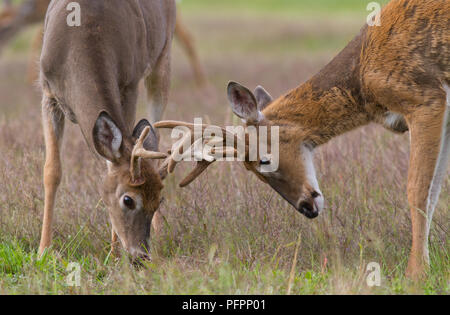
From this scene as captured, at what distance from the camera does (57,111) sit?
6469mm

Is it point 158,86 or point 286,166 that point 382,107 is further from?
point 158,86

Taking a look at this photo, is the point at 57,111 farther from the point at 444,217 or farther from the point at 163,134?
the point at 444,217

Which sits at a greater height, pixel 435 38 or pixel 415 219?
pixel 435 38

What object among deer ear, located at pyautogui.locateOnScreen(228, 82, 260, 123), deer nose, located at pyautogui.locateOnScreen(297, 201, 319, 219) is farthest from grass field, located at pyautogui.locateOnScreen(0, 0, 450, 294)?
deer ear, located at pyautogui.locateOnScreen(228, 82, 260, 123)

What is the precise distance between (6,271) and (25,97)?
9.26 m

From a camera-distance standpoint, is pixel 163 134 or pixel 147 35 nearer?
pixel 147 35

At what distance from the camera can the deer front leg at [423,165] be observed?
5.43 metres

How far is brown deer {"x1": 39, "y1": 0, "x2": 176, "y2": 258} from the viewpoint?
17.9ft

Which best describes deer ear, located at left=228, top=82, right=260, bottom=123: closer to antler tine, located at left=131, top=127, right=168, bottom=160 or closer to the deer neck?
the deer neck

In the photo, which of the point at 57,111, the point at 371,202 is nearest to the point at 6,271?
the point at 57,111

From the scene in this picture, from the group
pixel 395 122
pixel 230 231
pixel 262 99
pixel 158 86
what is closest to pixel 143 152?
pixel 230 231

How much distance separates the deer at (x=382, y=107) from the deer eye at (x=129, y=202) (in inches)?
14.4

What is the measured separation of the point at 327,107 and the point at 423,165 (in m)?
0.89

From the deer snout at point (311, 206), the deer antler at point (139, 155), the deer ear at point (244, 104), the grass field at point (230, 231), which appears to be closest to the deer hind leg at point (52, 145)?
the grass field at point (230, 231)
